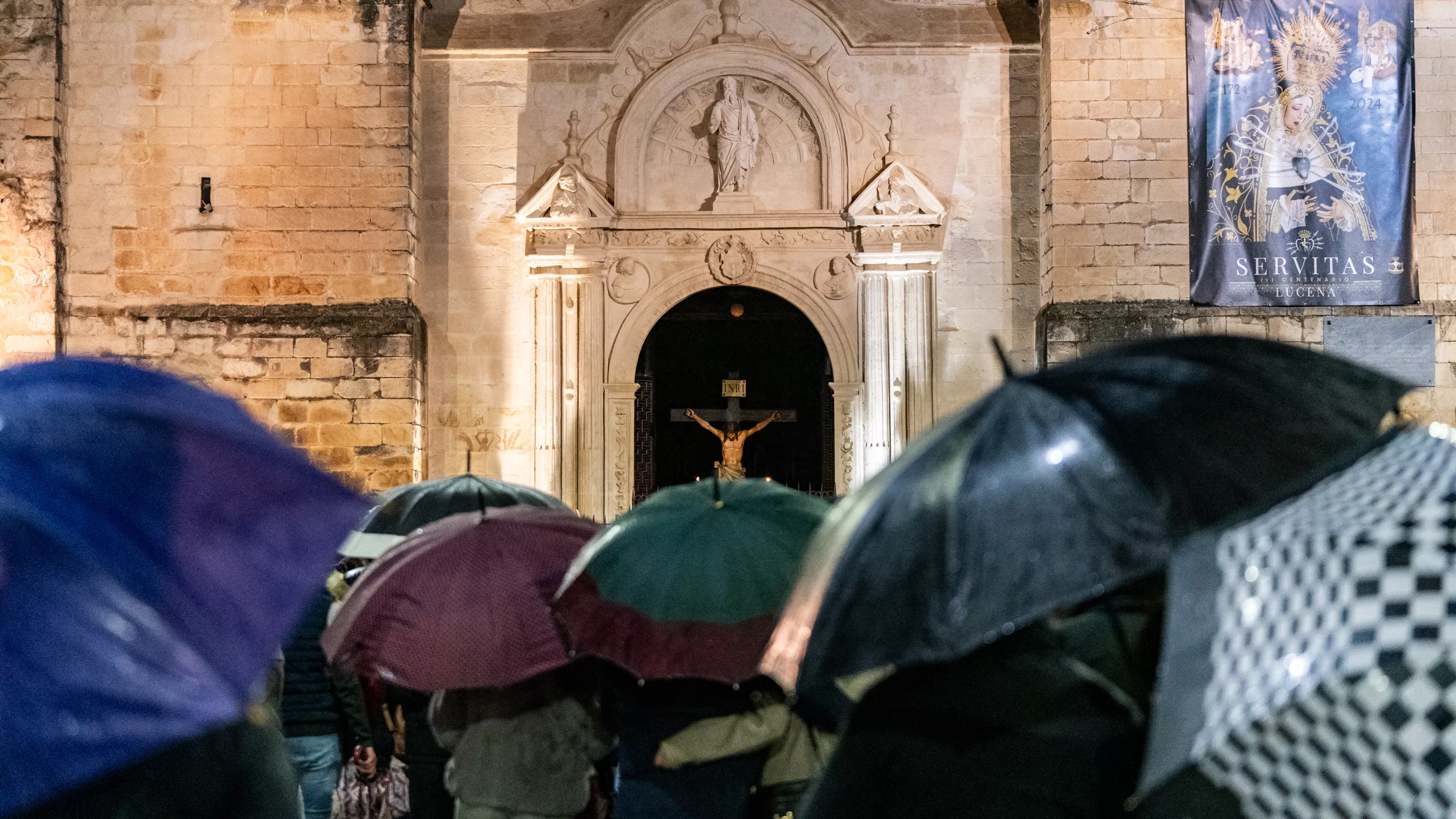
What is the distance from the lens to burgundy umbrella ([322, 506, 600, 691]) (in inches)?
141

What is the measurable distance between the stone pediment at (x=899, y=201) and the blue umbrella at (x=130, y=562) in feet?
32.3

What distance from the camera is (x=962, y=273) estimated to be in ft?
38.2

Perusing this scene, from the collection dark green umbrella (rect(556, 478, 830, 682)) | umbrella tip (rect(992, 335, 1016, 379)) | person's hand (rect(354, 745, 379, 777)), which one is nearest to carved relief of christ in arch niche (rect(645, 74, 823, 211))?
person's hand (rect(354, 745, 379, 777))

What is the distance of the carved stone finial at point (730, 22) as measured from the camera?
11.8m

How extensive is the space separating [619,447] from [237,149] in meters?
4.54

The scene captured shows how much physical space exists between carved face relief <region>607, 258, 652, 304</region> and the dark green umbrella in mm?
8058

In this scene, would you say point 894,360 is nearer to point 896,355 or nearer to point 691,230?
point 896,355

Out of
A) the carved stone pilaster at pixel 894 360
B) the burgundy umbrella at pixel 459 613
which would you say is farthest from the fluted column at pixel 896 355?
the burgundy umbrella at pixel 459 613

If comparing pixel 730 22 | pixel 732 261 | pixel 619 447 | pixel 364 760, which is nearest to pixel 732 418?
pixel 619 447

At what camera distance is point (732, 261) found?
1181cm

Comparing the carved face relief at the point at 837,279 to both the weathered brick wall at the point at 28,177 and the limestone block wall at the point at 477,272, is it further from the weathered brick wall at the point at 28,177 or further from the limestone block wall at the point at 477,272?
the weathered brick wall at the point at 28,177

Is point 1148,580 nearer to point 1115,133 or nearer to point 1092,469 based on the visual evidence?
point 1092,469

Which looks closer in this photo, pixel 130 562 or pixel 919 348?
pixel 130 562

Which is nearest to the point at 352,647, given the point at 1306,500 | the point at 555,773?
the point at 555,773
